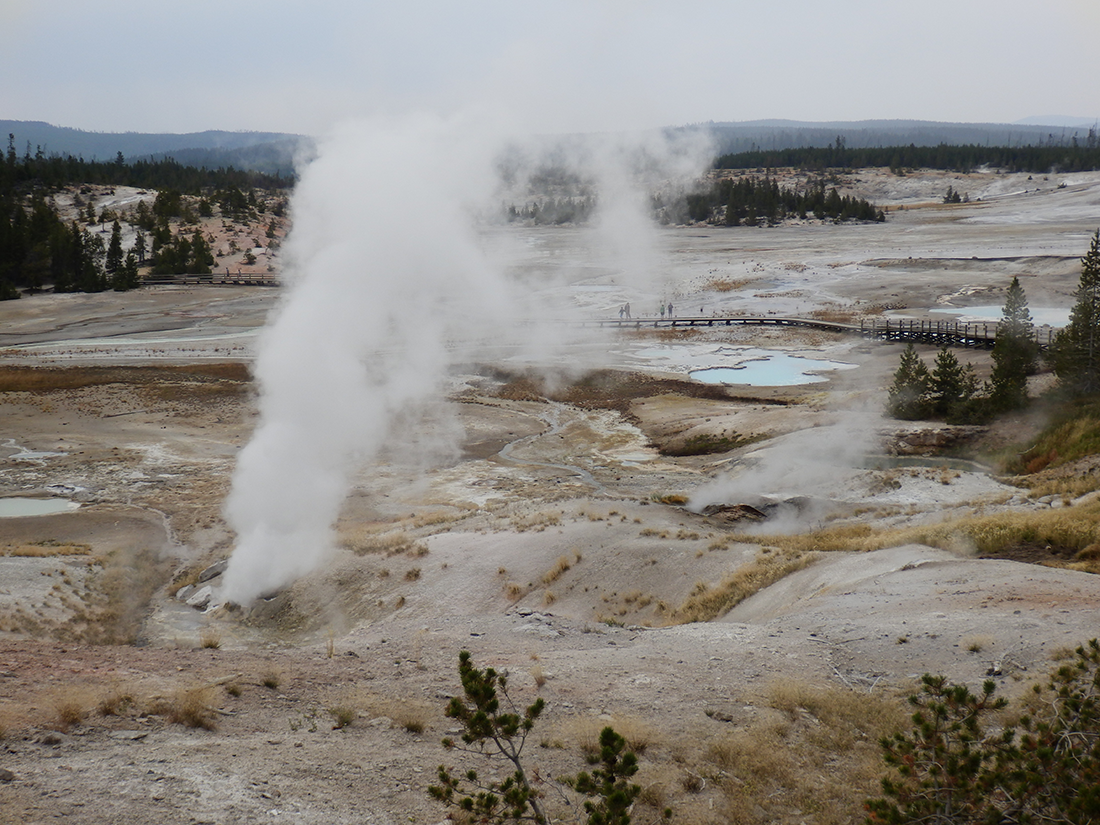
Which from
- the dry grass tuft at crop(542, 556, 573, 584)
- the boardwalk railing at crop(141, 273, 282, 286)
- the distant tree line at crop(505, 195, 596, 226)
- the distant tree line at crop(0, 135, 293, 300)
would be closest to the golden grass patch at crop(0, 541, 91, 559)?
the dry grass tuft at crop(542, 556, 573, 584)

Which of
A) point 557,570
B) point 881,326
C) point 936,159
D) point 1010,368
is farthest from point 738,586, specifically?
point 936,159

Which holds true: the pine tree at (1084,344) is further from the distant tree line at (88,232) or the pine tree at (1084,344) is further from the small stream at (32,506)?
the distant tree line at (88,232)

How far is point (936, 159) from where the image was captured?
152m

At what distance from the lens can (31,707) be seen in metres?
8.18

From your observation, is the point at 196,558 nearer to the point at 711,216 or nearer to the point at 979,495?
the point at 979,495

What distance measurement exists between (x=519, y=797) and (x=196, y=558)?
18.2 metres

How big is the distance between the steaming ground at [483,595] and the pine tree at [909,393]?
5.12 feet

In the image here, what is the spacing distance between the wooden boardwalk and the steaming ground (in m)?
2.84

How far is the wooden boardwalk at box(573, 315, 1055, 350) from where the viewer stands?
1735 inches

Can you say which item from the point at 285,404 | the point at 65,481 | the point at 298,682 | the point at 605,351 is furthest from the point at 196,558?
the point at 605,351

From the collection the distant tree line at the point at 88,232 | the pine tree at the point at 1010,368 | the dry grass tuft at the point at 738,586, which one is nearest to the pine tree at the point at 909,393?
the pine tree at the point at 1010,368

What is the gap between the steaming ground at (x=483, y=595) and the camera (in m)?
7.40

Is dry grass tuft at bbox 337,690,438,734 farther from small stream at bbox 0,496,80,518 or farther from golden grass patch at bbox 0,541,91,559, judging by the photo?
small stream at bbox 0,496,80,518

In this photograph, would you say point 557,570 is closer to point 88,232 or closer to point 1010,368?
point 1010,368
